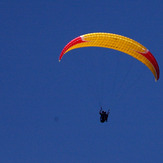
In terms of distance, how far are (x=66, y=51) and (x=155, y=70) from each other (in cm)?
708

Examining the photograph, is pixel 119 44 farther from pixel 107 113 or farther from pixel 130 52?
pixel 107 113

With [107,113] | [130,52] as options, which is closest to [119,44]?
[130,52]

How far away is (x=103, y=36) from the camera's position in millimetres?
83000

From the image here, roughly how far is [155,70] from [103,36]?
192 inches

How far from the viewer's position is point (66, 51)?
8338 centimetres

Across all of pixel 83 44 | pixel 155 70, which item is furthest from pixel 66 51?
pixel 155 70

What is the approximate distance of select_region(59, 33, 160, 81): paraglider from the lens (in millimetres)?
83062

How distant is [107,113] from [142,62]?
5618 millimetres

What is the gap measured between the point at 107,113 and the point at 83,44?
6.34 metres

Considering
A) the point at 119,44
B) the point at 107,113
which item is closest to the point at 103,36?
the point at 119,44

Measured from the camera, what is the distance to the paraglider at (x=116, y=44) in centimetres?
8306

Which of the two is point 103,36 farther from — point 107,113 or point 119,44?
point 107,113

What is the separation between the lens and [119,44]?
83125 millimetres

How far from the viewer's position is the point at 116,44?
83125 mm
